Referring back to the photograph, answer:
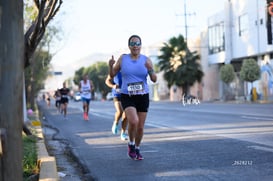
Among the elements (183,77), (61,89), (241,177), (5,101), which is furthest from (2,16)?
→ (183,77)

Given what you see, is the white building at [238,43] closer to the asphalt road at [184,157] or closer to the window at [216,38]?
the window at [216,38]

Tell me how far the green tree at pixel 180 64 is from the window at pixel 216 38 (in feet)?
8.38

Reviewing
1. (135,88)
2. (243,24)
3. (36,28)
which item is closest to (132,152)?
(135,88)

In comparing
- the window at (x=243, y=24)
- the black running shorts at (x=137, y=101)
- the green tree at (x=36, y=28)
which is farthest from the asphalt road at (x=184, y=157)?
the window at (x=243, y=24)

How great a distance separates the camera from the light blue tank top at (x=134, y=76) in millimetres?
7555

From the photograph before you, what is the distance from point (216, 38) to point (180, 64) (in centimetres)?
500

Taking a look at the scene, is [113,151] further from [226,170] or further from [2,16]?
[2,16]

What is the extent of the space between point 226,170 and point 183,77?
4847 cm

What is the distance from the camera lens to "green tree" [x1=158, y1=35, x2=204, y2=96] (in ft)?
180

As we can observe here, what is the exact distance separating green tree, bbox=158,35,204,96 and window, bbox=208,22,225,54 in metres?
2.55

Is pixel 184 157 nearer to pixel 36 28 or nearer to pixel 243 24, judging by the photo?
pixel 36 28

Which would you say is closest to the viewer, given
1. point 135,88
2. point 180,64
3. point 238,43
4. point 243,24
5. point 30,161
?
point 30,161

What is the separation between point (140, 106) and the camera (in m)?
7.64

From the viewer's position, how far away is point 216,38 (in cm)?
5366
